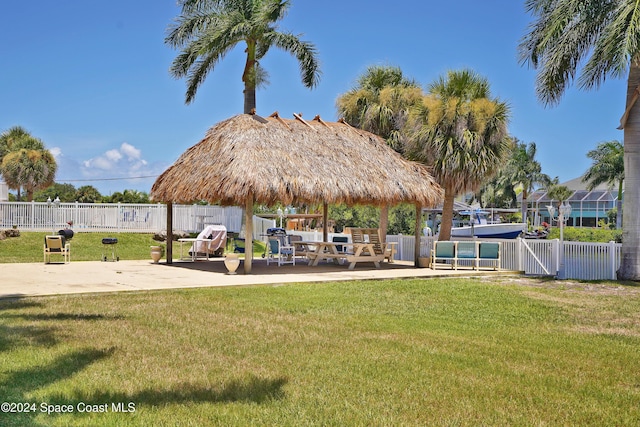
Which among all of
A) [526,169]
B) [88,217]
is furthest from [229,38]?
[526,169]

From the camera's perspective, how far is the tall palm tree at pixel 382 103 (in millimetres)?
22719

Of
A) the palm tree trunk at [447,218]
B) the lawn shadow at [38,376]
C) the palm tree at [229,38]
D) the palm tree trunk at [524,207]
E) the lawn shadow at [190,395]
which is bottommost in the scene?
the lawn shadow at [190,395]

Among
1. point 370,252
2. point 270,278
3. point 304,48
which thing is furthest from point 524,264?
point 304,48

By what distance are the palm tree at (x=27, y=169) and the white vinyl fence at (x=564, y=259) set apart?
29974 mm

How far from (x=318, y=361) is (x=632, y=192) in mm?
12832

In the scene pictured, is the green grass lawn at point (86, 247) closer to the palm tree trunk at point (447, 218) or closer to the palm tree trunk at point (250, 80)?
the palm tree trunk at point (250, 80)

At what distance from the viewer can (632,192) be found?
631 inches

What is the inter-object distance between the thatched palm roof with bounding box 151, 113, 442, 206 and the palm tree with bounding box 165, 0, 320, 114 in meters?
4.29

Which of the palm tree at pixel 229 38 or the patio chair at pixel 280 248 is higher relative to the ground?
the palm tree at pixel 229 38

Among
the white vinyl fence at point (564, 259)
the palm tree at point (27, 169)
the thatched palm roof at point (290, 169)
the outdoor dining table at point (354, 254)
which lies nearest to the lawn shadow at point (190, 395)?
the thatched palm roof at point (290, 169)

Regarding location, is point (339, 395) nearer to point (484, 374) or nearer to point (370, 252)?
point (484, 374)

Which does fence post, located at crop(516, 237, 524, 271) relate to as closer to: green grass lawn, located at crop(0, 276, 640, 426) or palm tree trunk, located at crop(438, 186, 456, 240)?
palm tree trunk, located at crop(438, 186, 456, 240)

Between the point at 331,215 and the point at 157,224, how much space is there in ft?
43.8

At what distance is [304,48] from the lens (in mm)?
22562
